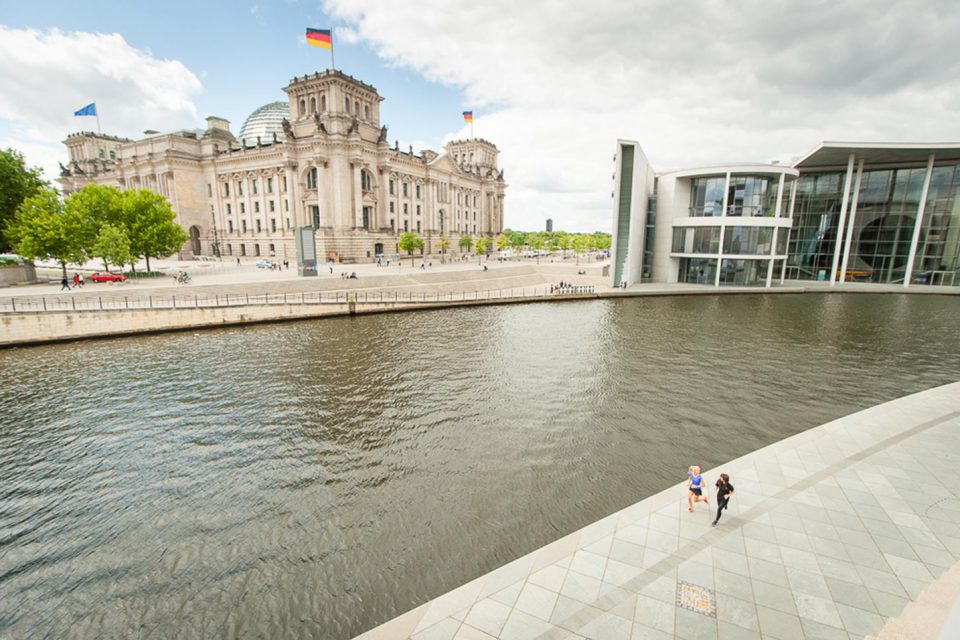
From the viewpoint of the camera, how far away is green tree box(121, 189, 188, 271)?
50.7 m

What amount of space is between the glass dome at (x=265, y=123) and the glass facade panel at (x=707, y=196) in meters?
83.4

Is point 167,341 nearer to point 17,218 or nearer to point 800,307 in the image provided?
point 17,218

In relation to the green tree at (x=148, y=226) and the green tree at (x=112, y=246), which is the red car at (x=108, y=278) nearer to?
the green tree at (x=112, y=246)

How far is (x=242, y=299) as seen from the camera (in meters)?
36.5

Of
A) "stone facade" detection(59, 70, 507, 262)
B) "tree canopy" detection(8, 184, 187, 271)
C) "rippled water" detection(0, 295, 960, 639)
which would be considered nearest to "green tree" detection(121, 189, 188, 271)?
"tree canopy" detection(8, 184, 187, 271)

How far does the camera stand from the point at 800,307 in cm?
4144

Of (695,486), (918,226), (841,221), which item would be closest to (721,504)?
(695,486)

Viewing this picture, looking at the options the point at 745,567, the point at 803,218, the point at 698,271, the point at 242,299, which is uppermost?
the point at 803,218

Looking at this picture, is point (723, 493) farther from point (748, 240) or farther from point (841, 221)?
point (841, 221)

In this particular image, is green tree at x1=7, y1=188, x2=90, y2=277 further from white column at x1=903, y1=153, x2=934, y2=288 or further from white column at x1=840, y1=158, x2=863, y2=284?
white column at x1=903, y1=153, x2=934, y2=288

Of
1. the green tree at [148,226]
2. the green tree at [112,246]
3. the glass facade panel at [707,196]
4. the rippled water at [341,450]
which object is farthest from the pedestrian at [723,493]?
the green tree at [148,226]

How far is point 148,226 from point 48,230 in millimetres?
11960

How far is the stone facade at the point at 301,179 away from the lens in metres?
73.9

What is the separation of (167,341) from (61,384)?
837 cm
